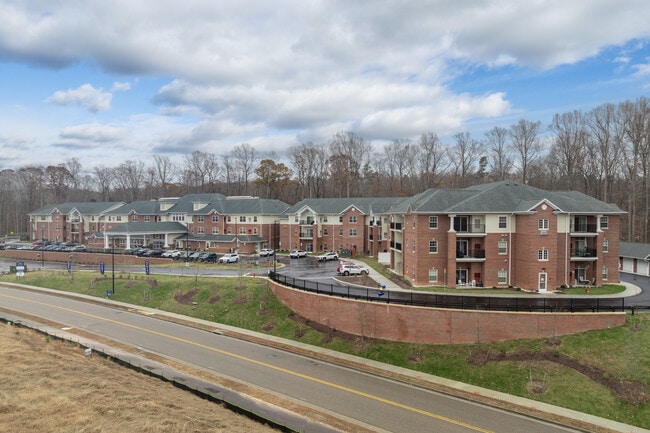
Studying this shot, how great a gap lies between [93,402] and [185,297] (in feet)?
84.7

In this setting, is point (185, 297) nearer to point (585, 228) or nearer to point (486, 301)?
point (486, 301)

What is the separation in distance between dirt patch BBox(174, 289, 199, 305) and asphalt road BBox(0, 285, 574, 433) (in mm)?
3555

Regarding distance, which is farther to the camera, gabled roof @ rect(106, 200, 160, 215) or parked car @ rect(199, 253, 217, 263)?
gabled roof @ rect(106, 200, 160, 215)

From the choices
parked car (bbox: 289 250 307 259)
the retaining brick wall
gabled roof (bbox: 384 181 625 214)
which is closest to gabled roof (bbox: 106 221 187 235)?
parked car (bbox: 289 250 307 259)

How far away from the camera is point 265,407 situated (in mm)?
22984

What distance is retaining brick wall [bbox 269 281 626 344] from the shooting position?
95.2 feet

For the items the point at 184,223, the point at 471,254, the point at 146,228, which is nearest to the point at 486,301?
the point at 471,254

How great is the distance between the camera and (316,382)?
26.7 m

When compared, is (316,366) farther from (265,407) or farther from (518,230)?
(518,230)

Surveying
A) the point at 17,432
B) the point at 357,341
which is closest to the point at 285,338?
the point at 357,341

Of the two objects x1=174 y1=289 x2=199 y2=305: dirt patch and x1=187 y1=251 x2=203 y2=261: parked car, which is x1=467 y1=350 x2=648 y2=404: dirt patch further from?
x1=187 y1=251 x2=203 y2=261: parked car

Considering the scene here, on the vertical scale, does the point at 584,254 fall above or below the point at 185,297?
above

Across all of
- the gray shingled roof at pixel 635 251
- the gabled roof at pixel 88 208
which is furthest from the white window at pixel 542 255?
the gabled roof at pixel 88 208

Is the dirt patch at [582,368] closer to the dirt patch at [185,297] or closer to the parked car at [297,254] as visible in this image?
the dirt patch at [185,297]
